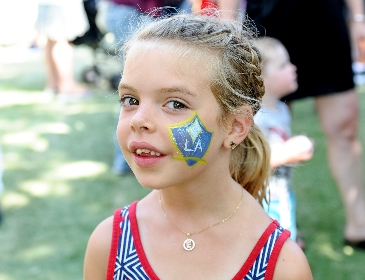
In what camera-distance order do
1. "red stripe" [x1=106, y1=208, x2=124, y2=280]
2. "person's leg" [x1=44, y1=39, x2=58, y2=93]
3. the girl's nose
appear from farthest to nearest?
"person's leg" [x1=44, y1=39, x2=58, y2=93], "red stripe" [x1=106, y1=208, x2=124, y2=280], the girl's nose

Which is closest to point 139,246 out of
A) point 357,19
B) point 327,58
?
point 327,58

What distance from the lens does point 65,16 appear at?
7.18m

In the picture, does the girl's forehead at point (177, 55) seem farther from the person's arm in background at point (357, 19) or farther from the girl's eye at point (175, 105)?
the person's arm in background at point (357, 19)

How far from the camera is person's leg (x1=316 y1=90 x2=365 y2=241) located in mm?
3152

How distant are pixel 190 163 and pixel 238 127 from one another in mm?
212

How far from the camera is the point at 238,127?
5.57ft

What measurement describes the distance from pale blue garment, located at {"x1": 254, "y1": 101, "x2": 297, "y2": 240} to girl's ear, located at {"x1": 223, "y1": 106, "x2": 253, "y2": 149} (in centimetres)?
20

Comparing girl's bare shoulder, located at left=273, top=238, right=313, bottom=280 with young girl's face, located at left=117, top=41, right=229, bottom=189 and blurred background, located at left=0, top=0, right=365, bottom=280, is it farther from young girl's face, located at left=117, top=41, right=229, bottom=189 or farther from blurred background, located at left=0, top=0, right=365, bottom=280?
blurred background, located at left=0, top=0, right=365, bottom=280

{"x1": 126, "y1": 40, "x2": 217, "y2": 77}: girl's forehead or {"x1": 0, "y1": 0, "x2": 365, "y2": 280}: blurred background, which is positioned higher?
{"x1": 126, "y1": 40, "x2": 217, "y2": 77}: girl's forehead

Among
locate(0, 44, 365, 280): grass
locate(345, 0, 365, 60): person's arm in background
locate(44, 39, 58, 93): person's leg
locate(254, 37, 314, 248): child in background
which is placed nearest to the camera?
locate(254, 37, 314, 248): child in background

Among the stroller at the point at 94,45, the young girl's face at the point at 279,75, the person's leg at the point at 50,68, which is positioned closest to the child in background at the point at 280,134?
the young girl's face at the point at 279,75

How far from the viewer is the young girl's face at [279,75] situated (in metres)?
2.95

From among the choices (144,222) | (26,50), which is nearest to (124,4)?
(144,222)

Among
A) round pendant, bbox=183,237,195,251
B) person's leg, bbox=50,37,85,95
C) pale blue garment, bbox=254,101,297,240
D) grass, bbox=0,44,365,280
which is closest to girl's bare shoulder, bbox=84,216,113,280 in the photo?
round pendant, bbox=183,237,195,251
